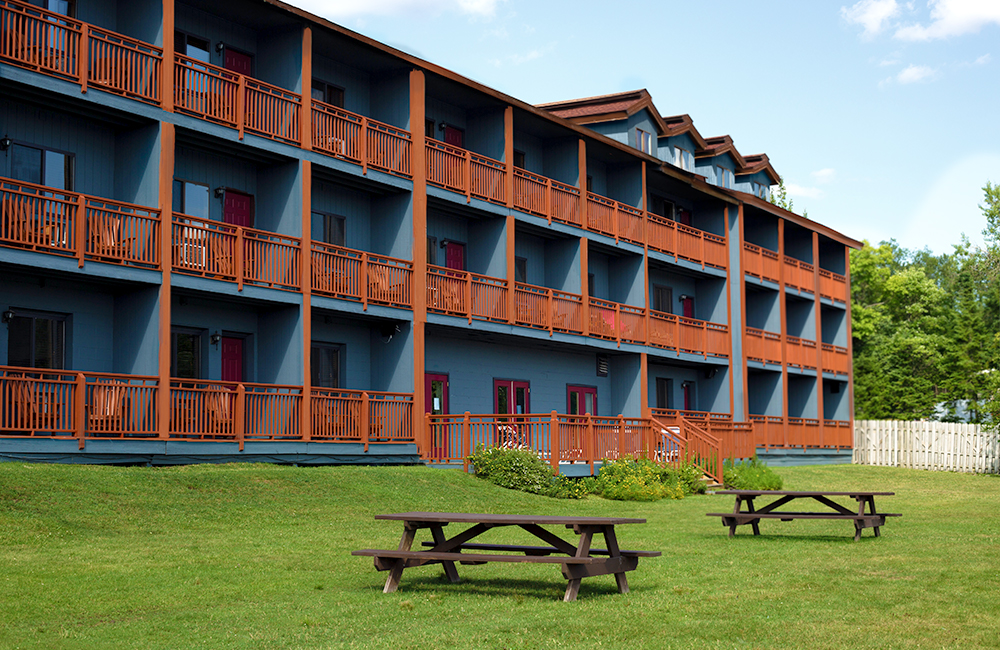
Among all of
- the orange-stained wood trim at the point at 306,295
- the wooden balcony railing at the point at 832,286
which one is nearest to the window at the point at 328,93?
the orange-stained wood trim at the point at 306,295

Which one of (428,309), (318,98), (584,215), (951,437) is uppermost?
(318,98)

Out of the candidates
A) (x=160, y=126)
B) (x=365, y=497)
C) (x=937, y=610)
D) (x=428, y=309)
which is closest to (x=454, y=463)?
(x=428, y=309)

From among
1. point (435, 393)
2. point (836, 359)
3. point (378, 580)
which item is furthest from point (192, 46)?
point (836, 359)

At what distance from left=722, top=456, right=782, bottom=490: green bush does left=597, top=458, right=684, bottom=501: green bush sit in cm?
252

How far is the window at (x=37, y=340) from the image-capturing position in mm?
20719

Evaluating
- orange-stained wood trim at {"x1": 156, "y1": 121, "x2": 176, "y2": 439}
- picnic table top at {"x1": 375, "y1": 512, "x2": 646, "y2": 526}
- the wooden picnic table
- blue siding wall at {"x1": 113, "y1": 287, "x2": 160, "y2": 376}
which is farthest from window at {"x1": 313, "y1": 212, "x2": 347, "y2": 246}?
picnic table top at {"x1": 375, "y1": 512, "x2": 646, "y2": 526}

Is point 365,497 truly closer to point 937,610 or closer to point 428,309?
point 428,309

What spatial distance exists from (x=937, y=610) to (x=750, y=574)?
257cm

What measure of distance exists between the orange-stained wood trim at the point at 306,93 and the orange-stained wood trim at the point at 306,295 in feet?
1.75

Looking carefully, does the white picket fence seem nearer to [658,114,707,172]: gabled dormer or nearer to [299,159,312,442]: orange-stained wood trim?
[658,114,707,172]: gabled dormer

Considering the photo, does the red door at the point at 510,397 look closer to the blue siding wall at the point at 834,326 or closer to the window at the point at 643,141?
the window at the point at 643,141

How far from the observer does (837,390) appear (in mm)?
49812

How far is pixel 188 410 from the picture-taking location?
21.3m

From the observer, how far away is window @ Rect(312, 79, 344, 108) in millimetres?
27359
